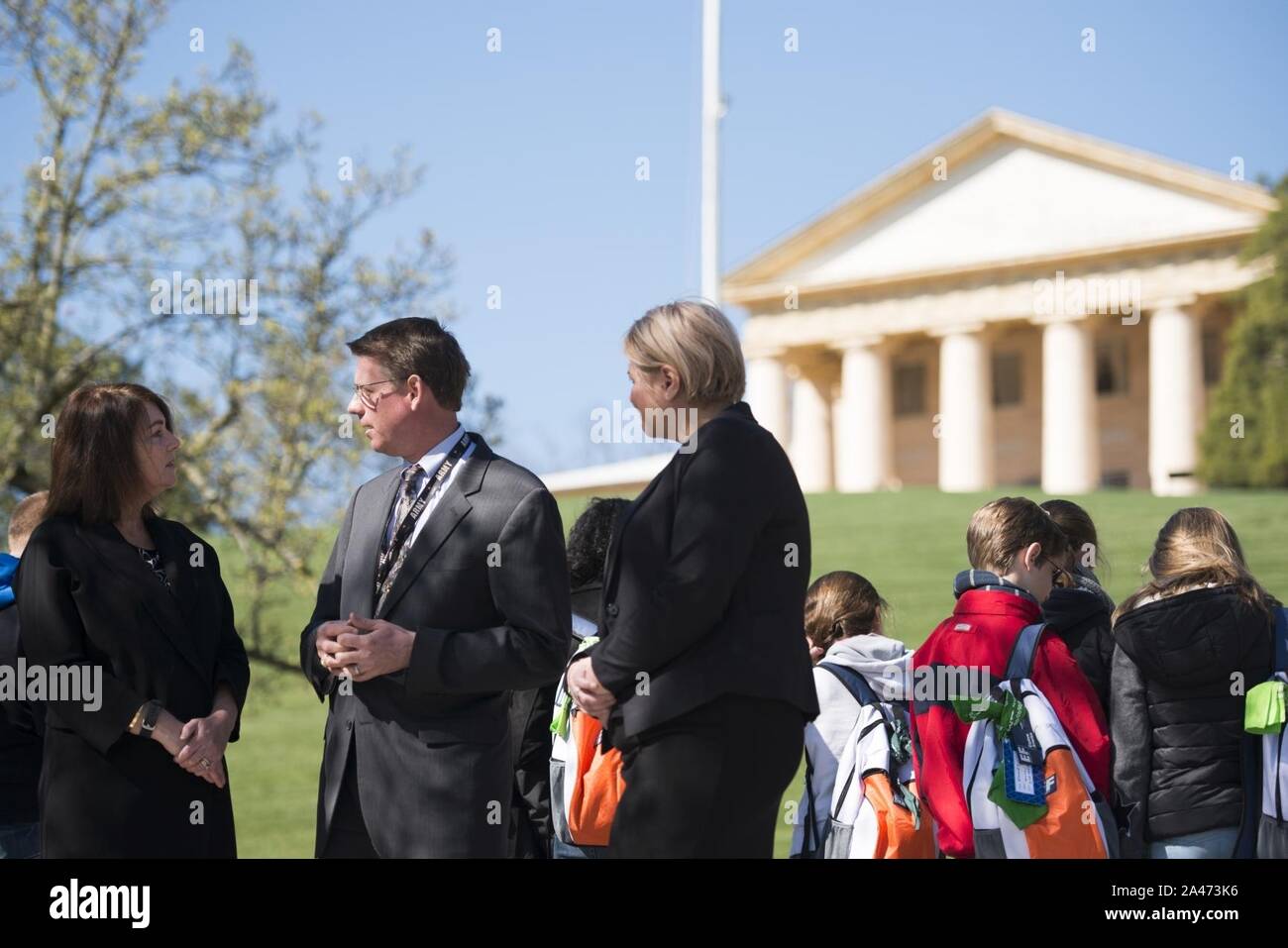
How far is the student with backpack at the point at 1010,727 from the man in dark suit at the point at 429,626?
1.49 meters

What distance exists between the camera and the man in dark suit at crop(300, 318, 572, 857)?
14.3 feet

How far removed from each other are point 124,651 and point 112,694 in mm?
153

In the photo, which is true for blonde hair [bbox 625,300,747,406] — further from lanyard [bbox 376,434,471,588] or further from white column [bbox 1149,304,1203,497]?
white column [bbox 1149,304,1203,497]

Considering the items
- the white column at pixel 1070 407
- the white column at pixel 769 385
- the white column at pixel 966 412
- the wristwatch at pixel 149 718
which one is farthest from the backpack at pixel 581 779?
the white column at pixel 769 385

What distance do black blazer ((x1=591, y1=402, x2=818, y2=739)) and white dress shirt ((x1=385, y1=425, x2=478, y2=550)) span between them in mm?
733

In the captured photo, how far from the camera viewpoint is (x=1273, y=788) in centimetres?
532

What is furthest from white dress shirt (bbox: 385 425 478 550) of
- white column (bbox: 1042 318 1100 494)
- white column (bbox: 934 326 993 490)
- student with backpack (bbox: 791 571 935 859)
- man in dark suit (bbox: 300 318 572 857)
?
white column (bbox: 934 326 993 490)

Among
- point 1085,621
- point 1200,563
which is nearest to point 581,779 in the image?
point 1085,621

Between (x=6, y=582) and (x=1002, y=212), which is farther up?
(x=1002, y=212)

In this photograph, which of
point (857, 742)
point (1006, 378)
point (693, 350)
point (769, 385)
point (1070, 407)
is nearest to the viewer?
point (693, 350)

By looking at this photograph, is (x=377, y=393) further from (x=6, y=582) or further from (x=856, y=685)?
(x=856, y=685)
